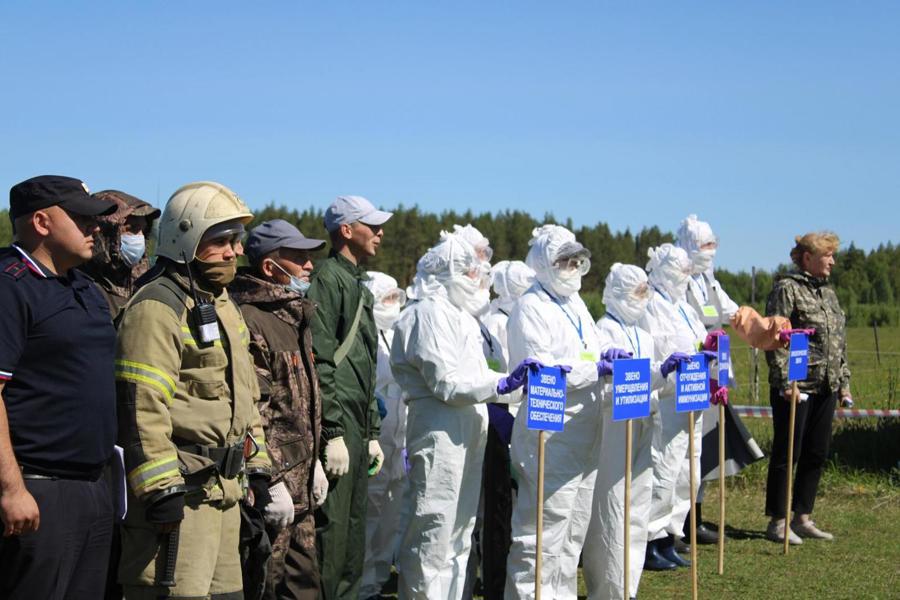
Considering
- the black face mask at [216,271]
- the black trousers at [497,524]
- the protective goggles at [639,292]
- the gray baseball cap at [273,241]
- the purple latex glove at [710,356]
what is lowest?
the black trousers at [497,524]

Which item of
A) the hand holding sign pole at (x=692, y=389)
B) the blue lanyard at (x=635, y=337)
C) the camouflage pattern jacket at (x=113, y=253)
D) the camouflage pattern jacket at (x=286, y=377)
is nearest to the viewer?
the camouflage pattern jacket at (x=286, y=377)

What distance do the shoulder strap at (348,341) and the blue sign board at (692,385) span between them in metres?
2.47

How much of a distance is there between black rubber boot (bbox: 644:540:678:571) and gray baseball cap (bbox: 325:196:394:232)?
390 centimetres

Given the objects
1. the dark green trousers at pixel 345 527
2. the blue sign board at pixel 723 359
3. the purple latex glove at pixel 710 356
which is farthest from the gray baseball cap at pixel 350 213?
the blue sign board at pixel 723 359

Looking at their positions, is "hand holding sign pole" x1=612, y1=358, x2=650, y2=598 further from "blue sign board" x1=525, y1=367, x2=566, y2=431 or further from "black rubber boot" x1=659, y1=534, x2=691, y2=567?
"black rubber boot" x1=659, y1=534, x2=691, y2=567

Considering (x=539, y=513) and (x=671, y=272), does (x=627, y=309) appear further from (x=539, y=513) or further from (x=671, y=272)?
(x=539, y=513)

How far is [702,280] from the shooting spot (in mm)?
10164

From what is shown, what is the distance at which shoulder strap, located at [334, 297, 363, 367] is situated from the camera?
5844 millimetres

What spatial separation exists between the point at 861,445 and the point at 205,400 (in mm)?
9833

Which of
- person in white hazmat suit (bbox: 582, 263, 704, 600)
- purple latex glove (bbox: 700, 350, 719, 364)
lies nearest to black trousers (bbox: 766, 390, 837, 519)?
purple latex glove (bbox: 700, 350, 719, 364)

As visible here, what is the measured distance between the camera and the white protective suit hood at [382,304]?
8.52m

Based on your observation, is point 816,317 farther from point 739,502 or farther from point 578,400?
point 578,400

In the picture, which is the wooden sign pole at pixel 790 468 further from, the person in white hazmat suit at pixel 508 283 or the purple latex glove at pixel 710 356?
the person in white hazmat suit at pixel 508 283

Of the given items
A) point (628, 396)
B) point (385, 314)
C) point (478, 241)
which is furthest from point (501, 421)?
point (478, 241)
